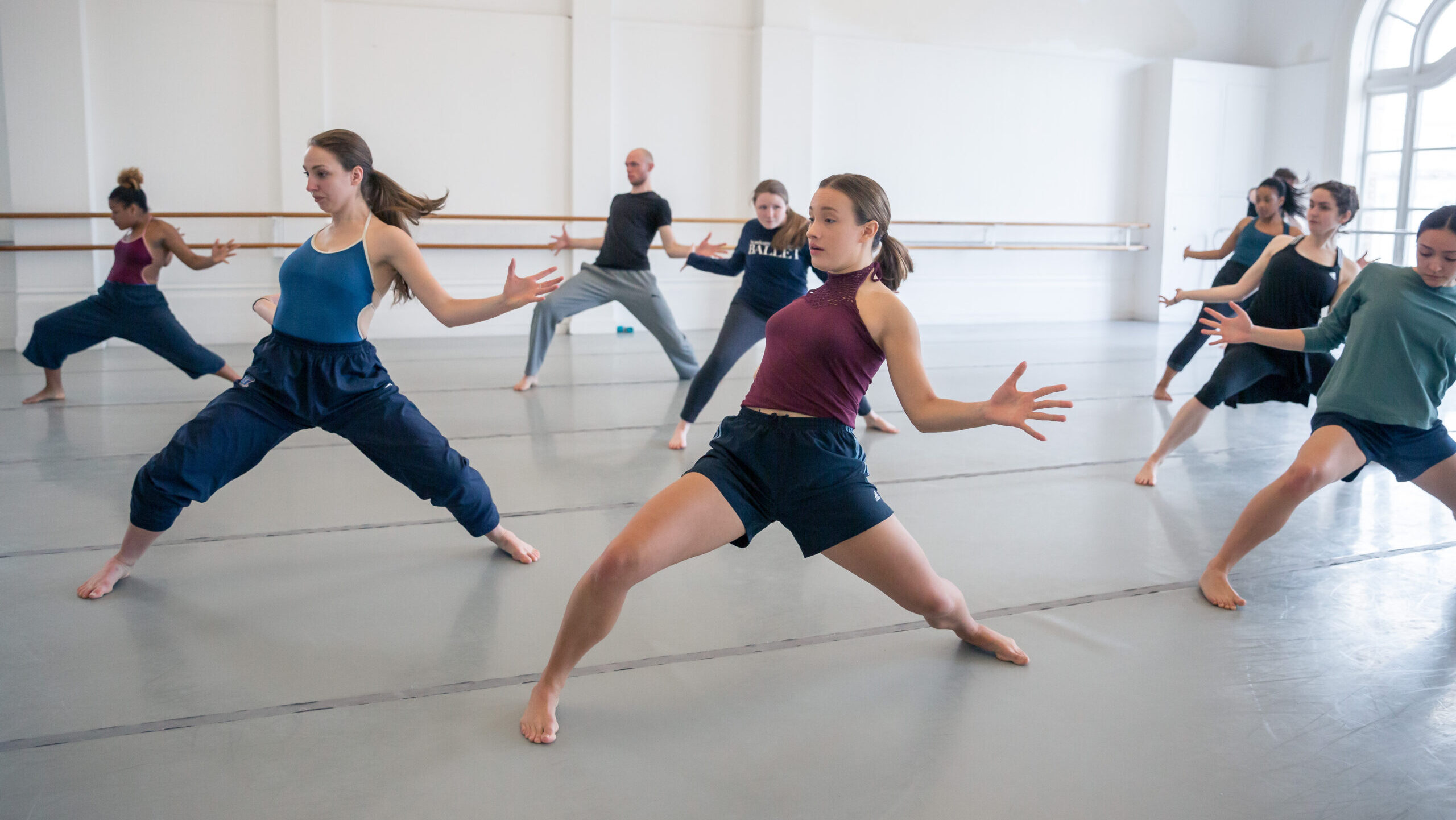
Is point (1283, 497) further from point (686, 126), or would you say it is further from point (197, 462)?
point (686, 126)

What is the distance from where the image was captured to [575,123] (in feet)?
31.7

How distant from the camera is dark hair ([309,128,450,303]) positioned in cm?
292

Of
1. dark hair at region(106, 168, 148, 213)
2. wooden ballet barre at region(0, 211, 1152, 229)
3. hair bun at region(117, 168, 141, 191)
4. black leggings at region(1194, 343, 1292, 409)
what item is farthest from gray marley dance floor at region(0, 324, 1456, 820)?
wooden ballet barre at region(0, 211, 1152, 229)

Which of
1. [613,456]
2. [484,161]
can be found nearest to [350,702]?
[613,456]

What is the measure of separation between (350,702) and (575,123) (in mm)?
8073

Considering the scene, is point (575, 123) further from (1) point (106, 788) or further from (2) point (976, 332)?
(1) point (106, 788)

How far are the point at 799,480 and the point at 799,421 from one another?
0.13m

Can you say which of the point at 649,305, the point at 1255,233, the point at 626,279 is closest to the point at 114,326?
the point at 626,279

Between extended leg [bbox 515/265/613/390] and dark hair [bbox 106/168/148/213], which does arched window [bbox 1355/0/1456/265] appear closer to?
extended leg [bbox 515/265/613/390]

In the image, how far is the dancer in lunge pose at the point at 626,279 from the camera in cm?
657

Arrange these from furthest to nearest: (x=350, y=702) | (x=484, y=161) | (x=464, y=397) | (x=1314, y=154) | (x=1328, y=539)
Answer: (x=1314, y=154), (x=484, y=161), (x=464, y=397), (x=1328, y=539), (x=350, y=702)

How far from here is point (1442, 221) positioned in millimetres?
2867

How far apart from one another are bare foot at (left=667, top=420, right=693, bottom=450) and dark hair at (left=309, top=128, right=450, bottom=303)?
79.2 inches

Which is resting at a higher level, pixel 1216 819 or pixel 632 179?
pixel 632 179
